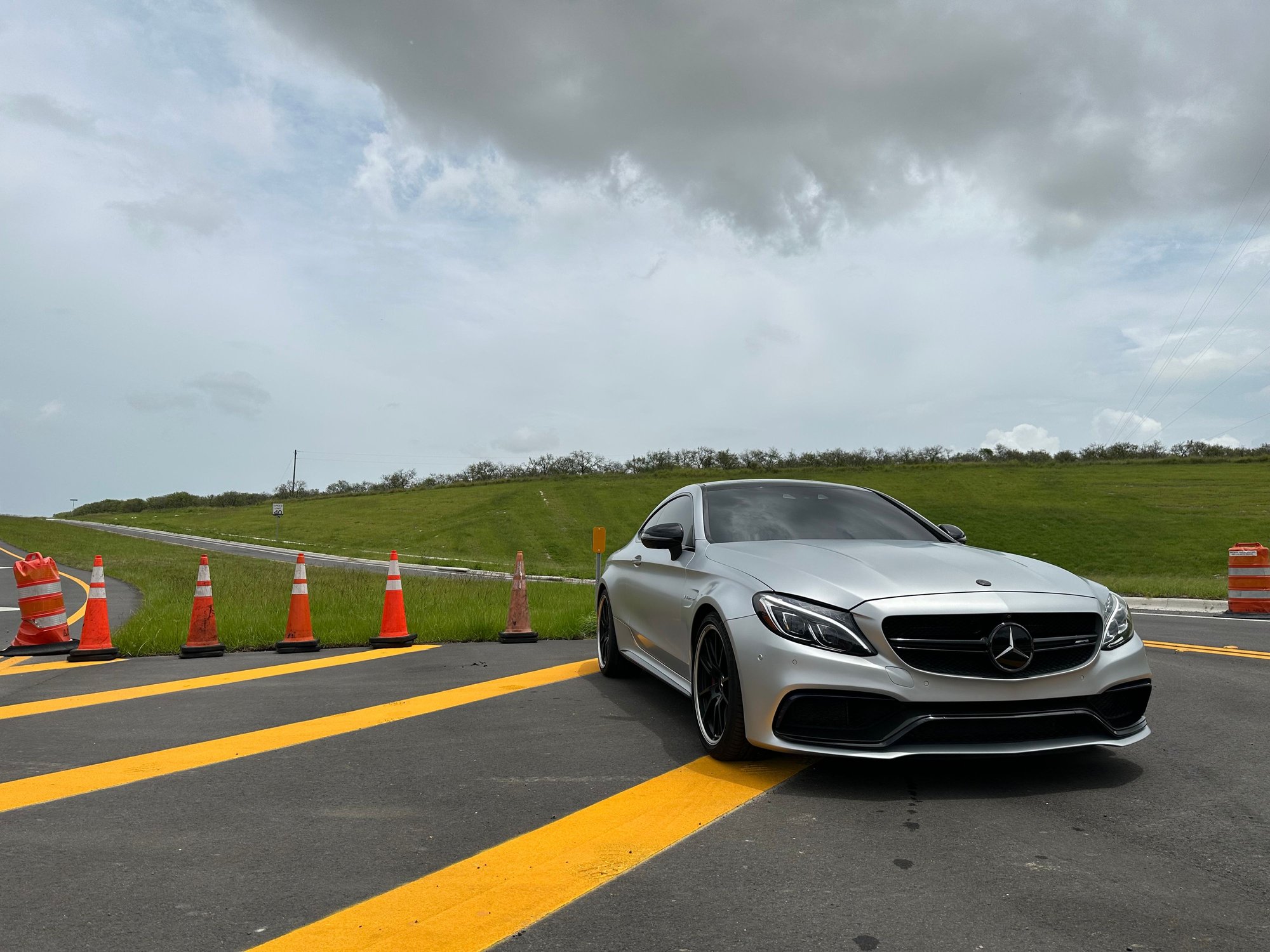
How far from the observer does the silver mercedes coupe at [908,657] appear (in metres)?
3.84

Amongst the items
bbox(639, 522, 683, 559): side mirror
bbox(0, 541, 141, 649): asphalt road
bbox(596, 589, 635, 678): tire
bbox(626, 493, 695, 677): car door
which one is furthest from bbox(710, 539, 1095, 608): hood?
bbox(0, 541, 141, 649): asphalt road

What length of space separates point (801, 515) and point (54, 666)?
6.90 metres

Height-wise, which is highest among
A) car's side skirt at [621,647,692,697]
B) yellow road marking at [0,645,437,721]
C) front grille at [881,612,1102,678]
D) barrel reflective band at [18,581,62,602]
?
barrel reflective band at [18,581,62,602]

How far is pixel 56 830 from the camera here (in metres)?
3.63

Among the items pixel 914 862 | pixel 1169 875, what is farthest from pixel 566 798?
pixel 1169 875

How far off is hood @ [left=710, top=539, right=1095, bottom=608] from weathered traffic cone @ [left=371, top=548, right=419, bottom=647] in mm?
5374

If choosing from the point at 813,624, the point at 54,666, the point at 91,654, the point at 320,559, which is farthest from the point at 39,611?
the point at 320,559

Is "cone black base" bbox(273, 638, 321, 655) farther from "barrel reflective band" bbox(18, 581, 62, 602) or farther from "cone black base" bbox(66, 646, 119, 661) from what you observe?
"barrel reflective band" bbox(18, 581, 62, 602)

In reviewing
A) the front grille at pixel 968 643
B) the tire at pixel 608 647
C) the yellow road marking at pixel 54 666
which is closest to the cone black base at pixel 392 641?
the yellow road marking at pixel 54 666

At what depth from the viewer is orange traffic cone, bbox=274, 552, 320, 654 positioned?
361 inches

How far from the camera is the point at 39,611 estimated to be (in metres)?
9.17

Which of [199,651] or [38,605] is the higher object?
[38,605]

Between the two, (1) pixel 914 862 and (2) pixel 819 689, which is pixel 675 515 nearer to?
(2) pixel 819 689

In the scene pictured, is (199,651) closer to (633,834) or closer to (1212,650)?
(633,834)
